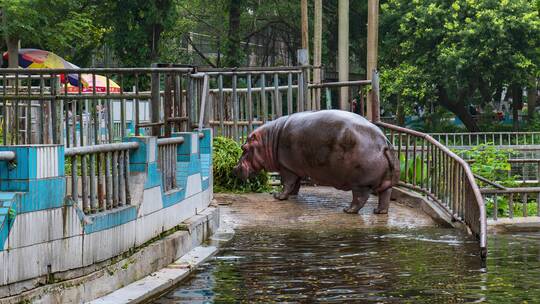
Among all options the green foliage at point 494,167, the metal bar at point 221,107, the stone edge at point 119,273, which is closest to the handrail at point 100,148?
the stone edge at point 119,273

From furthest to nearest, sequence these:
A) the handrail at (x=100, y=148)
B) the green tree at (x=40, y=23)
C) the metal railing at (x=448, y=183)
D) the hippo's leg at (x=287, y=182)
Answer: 1. the green tree at (x=40, y=23)
2. the hippo's leg at (x=287, y=182)
3. the metal railing at (x=448, y=183)
4. the handrail at (x=100, y=148)

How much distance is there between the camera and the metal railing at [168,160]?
36.8ft

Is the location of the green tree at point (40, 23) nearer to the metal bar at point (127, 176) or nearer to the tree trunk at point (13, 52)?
the tree trunk at point (13, 52)

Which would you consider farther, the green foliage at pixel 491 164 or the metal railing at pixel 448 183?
the green foliage at pixel 491 164

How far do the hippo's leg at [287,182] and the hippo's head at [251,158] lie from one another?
41 centimetres

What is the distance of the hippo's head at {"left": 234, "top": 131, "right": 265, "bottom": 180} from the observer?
16.7 meters

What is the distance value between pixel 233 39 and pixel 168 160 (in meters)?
36.3

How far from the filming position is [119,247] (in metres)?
9.19

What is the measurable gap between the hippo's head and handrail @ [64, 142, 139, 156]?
6663 mm

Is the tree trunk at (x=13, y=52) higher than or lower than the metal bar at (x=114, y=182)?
higher

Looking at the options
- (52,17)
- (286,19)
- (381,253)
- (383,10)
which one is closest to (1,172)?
(381,253)

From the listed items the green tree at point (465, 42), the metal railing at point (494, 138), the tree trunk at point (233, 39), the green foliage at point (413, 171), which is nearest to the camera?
the green foliage at point (413, 171)

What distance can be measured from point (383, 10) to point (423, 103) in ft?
15.4

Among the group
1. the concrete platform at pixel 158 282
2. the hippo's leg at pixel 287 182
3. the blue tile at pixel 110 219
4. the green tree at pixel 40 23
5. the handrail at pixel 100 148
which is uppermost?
the green tree at pixel 40 23
